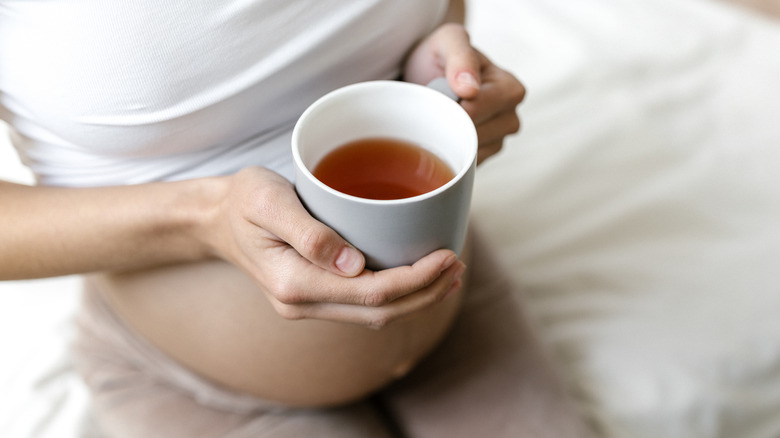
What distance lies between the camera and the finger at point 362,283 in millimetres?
499

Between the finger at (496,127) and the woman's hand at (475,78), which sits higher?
the woman's hand at (475,78)

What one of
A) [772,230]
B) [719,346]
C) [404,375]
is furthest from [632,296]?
[404,375]

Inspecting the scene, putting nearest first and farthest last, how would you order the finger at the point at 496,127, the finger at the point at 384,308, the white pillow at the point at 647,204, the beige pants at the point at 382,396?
the finger at the point at 384,308 → the finger at the point at 496,127 → the beige pants at the point at 382,396 → the white pillow at the point at 647,204

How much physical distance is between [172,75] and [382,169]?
8.1 inches

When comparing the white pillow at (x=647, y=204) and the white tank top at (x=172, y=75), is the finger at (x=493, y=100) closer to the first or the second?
the white tank top at (x=172, y=75)

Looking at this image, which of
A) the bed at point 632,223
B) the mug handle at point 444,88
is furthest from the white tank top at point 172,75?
the bed at point 632,223

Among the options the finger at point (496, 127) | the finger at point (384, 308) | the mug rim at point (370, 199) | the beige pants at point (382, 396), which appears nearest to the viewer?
the mug rim at point (370, 199)

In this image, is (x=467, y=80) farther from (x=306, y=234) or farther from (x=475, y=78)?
(x=306, y=234)

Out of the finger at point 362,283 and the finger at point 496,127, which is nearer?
the finger at point 362,283

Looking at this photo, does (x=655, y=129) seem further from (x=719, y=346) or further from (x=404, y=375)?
(x=404, y=375)

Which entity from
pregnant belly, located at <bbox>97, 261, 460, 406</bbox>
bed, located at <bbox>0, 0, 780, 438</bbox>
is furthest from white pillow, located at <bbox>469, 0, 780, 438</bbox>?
pregnant belly, located at <bbox>97, 261, 460, 406</bbox>

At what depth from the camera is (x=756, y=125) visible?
1.20m

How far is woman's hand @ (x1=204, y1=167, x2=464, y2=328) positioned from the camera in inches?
19.0

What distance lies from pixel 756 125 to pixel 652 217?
29 centimetres
